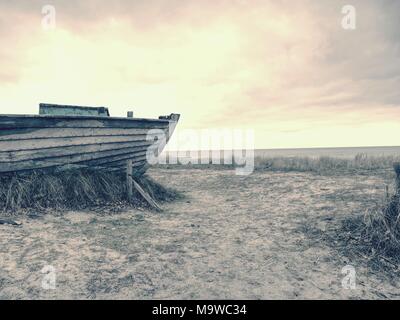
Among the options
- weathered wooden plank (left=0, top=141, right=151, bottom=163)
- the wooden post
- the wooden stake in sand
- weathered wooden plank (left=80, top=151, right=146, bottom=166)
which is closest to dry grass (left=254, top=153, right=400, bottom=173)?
weathered wooden plank (left=80, top=151, right=146, bottom=166)

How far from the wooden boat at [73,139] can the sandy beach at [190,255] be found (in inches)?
61.4

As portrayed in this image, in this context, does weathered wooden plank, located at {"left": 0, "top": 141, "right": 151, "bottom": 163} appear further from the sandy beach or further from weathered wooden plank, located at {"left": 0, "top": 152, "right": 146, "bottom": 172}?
the sandy beach

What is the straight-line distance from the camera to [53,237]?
194 inches

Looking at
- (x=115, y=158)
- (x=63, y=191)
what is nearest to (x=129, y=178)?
(x=115, y=158)

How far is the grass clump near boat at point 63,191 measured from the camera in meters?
6.29

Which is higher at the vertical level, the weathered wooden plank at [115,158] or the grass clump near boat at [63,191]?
the weathered wooden plank at [115,158]

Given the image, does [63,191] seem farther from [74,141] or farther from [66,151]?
[74,141]

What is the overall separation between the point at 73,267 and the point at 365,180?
31.9 ft

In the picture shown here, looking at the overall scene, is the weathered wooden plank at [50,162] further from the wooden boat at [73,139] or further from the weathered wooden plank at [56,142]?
the weathered wooden plank at [56,142]

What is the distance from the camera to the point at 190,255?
14.9 feet

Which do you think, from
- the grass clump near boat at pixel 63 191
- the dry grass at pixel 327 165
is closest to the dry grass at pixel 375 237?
the grass clump near boat at pixel 63 191

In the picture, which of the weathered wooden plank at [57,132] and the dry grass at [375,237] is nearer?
the dry grass at [375,237]
